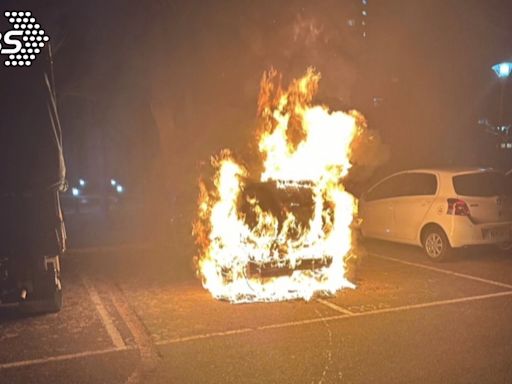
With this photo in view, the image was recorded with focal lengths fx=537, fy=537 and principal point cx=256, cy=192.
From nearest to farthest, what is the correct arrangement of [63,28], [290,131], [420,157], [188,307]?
[188,307], [290,131], [63,28], [420,157]

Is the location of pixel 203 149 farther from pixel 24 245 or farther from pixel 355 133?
pixel 24 245

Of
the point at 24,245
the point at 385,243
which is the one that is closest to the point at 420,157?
the point at 385,243

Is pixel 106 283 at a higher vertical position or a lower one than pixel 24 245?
lower

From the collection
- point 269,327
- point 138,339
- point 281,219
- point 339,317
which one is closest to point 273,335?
point 269,327

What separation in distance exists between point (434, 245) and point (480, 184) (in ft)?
4.46

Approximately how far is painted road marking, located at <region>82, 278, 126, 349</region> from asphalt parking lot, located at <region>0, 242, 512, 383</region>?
1 centimetres

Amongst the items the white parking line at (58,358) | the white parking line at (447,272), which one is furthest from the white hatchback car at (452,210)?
the white parking line at (58,358)

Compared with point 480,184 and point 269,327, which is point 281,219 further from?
point 480,184

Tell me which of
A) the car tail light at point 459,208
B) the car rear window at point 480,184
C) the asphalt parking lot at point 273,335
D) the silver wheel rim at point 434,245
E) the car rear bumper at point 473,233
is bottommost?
the asphalt parking lot at point 273,335

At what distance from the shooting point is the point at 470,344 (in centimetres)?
537

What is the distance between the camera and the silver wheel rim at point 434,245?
381 inches

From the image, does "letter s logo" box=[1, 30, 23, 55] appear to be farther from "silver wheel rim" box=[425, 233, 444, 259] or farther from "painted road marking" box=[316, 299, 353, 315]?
"silver wheel rim" box=[425, 233, 444, 259]

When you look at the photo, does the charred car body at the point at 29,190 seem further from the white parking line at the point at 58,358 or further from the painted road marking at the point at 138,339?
the white parking line at the point at 58,358

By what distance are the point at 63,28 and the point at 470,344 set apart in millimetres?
15125
